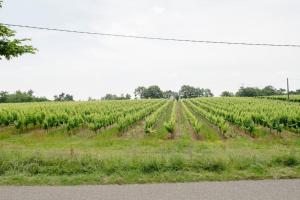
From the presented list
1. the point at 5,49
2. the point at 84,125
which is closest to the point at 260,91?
the point at 84,125

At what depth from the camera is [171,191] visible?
6719mm

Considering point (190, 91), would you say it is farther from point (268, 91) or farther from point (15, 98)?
point (15, 98)

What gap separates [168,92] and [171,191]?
16259cm

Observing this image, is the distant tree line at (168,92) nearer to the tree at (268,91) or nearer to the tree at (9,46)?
the tree at (268,91)

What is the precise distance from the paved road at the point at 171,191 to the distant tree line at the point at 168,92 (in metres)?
151

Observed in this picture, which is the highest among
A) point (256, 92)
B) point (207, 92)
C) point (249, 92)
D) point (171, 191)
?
point (207, 92)

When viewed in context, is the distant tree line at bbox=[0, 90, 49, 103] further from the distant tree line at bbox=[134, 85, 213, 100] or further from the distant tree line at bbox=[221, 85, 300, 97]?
the distant tree line at bbox=[221, 85, 300, 97]

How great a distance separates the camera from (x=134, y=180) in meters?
7.65

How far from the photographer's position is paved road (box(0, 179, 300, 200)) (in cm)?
632

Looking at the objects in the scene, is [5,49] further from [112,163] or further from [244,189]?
[244,189]

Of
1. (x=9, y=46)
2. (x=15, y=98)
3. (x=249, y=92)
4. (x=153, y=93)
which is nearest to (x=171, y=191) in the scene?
(x=9, y=46)

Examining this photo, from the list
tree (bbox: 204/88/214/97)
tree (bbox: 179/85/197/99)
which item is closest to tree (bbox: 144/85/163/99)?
tree (bbox: 179/85/197/99)

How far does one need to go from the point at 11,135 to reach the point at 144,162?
19889mm

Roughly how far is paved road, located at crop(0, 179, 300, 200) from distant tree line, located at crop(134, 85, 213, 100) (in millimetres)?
151289
